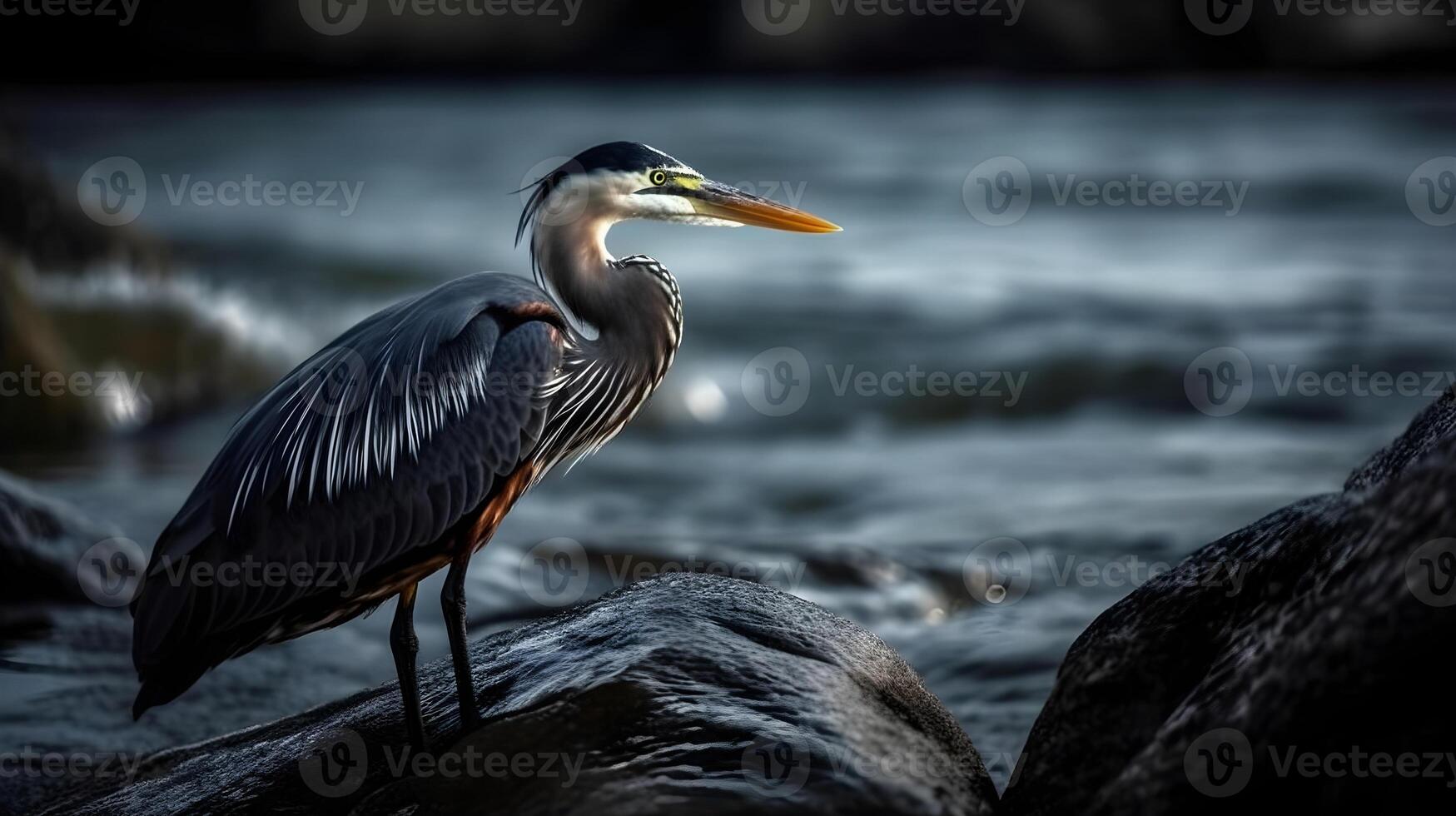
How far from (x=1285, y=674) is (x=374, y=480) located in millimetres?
2614

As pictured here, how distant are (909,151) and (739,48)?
14.0m

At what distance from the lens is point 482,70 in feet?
144

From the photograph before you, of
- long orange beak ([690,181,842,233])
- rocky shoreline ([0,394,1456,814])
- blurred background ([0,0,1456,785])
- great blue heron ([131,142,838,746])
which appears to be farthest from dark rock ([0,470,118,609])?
long orange beak ([690,181,842,233])

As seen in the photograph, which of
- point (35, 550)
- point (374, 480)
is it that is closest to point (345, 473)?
point (374, 480)

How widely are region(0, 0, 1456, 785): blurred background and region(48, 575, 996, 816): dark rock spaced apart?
1.63m

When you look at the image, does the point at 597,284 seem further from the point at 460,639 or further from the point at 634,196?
the point at 460,639

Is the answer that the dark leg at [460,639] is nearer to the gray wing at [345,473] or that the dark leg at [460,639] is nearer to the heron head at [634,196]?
the gray wing at [345,473]

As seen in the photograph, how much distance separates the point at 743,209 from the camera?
5.11 meters

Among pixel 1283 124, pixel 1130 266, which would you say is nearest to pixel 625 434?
pixel 1130 266

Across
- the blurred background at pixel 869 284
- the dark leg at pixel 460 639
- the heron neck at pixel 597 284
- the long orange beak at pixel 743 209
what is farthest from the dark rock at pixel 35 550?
the long orange beak at pixel 743 209

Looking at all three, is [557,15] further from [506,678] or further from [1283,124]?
[506,678]

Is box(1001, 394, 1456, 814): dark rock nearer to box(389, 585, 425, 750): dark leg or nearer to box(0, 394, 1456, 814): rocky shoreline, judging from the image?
box(0, 394, 1456, 814): rocky shoreline

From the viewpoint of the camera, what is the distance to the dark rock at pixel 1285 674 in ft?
8.95

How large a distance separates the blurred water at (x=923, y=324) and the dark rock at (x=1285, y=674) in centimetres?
255
